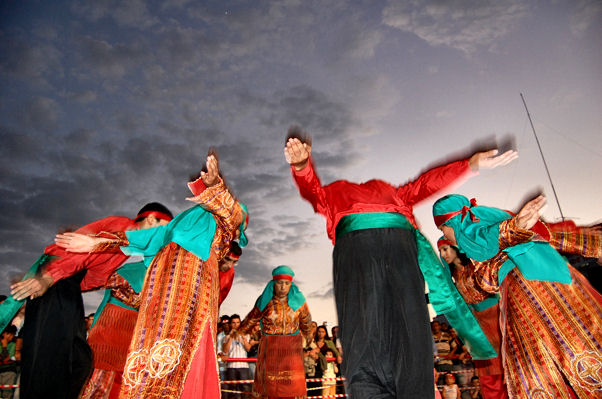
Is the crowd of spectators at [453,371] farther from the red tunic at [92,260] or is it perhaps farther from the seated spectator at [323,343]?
the red tunic at [92,260]

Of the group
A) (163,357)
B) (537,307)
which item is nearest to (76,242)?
(163,357)

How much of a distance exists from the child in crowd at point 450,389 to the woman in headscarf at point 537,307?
4.67 meters

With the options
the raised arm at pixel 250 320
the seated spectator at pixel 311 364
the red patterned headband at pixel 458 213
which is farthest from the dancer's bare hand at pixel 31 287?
the seated spectator at pixel 311 364

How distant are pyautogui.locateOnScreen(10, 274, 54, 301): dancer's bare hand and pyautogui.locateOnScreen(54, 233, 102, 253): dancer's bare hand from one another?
0.37 m

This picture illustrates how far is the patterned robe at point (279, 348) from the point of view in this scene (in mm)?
6191

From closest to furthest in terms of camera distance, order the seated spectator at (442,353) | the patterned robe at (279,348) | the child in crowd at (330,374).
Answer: the patterned robe at (279,348) → the seated spectator at (442,353) → the child in crowd at (330,374)

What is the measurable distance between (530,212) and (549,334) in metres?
0.82

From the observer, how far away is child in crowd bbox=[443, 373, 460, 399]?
6.93 metres

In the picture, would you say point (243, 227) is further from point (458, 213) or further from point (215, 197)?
point (458, 213)

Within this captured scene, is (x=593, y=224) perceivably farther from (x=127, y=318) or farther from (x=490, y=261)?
(x=127, y=318)

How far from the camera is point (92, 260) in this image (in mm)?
3623

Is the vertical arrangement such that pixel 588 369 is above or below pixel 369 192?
below

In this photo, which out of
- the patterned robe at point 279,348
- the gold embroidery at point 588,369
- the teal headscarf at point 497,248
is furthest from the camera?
the patterned robe at point 279,348

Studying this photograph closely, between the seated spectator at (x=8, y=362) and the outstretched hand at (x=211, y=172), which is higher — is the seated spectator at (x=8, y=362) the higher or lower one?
the lower one
